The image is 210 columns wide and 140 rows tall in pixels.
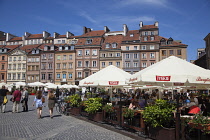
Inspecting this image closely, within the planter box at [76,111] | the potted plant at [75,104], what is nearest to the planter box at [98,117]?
the planter box at [76,111]

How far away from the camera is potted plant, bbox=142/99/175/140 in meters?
6.40

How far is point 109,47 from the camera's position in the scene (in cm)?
5753

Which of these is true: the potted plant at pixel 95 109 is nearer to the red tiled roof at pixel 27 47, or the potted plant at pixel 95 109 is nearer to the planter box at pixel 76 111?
the planter box at pixel 76 111

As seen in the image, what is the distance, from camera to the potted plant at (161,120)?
21.0ft

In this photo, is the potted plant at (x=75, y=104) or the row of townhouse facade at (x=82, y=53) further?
the row of townhouse facade at (x=82, y=53)

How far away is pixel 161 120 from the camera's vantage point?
6.56 meters

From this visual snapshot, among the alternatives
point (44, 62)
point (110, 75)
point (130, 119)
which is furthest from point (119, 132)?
point (44, 62)

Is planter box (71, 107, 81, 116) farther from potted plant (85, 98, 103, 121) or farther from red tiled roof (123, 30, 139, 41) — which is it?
red tiled roof (123, 30, 139, 41)

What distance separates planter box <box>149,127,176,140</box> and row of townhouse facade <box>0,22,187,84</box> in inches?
1861

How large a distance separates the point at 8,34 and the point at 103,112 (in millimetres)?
75800

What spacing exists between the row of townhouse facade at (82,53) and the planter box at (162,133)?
155 feet

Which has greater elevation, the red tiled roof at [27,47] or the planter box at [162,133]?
the red tiled roof at [27,47]

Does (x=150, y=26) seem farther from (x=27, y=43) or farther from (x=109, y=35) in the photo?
(x=27, y=43)

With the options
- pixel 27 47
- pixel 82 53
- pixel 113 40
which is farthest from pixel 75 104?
pixel 27 47
